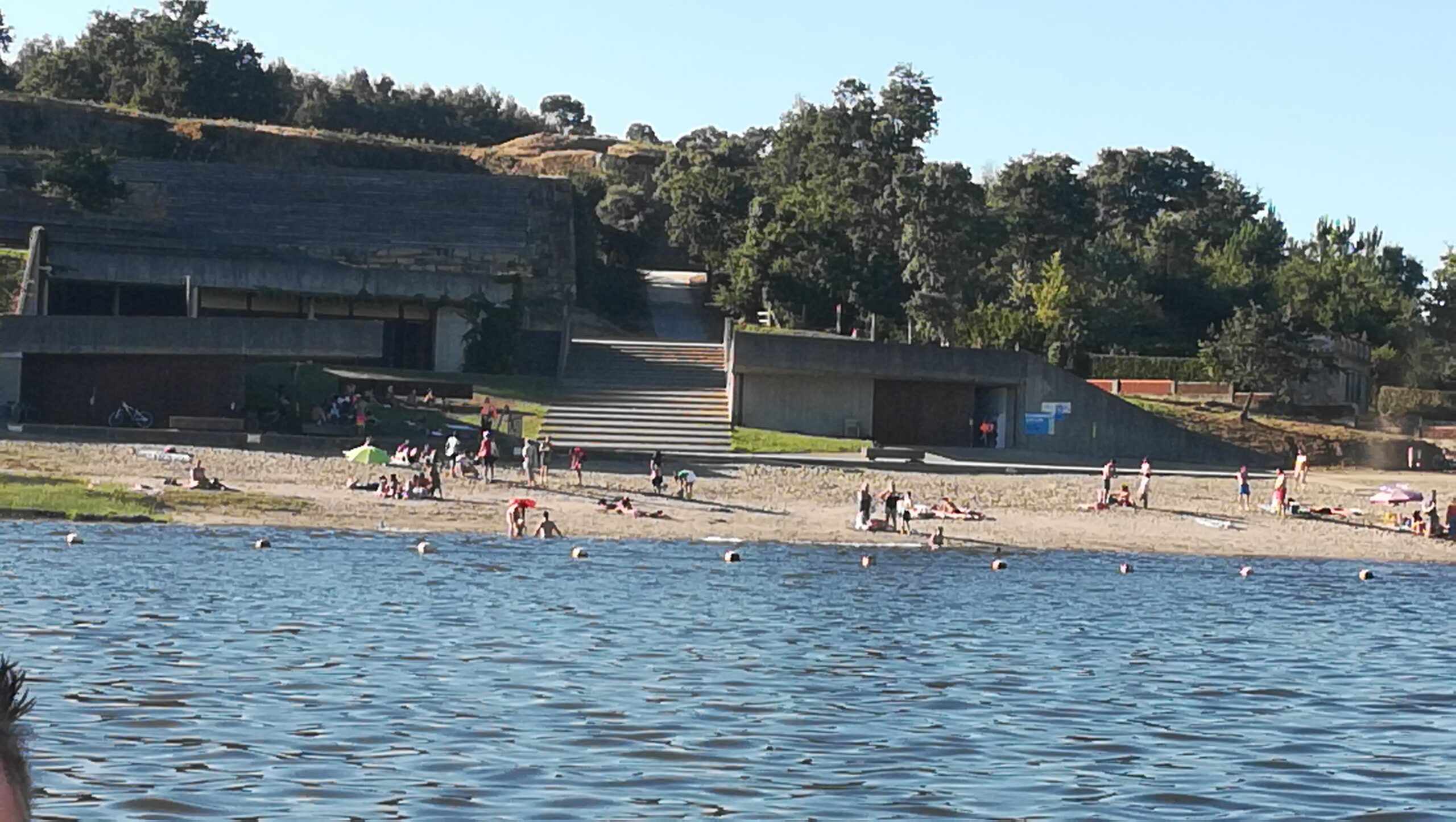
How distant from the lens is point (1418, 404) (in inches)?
2638

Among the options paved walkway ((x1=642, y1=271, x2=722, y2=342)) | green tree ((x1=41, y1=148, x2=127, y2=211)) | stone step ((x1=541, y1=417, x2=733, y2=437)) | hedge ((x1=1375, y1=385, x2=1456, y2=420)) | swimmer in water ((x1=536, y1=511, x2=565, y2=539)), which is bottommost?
swimmer in water ((x1=536, y1=511, x2=565, y2=539))

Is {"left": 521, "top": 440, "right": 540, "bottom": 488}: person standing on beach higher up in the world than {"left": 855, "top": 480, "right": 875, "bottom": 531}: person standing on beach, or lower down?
higher up

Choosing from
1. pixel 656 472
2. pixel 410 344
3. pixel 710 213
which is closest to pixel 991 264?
pixel 710 213

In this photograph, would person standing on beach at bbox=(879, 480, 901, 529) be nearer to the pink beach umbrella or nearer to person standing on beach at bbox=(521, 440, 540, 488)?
person standing on beach at bbox=(521, 440, 540, 488)

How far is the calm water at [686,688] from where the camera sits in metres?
13.9

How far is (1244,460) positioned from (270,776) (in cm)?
4482

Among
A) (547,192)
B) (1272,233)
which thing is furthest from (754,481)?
(1272,233)

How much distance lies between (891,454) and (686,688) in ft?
92.9

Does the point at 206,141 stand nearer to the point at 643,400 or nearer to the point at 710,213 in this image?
the point at 710,213

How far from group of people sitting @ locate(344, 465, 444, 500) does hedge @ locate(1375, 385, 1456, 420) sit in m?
39.3

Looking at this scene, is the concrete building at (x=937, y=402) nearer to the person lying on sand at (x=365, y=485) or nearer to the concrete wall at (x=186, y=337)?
the concrete wall at (x=186, y=337)

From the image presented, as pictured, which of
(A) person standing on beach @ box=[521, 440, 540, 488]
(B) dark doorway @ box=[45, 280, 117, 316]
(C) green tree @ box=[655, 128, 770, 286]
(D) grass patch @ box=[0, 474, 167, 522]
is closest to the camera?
(D) grass patch @ box=[0, 474, 167, 522]

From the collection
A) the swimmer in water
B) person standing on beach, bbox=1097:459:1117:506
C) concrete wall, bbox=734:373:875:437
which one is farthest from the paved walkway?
the swimmer in water

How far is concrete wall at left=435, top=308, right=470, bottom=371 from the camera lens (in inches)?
2205
